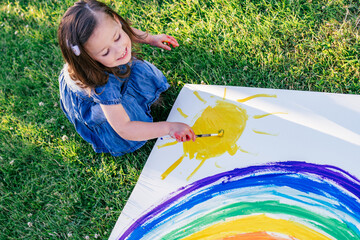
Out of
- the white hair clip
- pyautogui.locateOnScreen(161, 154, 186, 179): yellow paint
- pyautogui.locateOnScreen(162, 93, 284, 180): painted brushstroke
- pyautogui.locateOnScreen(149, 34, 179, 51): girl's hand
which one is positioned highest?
the white hair clip

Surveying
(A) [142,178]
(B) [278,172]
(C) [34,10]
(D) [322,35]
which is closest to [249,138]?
(B) [278,172]

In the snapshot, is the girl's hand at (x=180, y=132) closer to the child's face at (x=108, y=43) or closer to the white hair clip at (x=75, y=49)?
the child's face at (x=108, y=43)

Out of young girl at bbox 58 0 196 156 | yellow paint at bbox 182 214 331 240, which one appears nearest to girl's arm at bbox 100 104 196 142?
young girl at bbox 58 0 196 156

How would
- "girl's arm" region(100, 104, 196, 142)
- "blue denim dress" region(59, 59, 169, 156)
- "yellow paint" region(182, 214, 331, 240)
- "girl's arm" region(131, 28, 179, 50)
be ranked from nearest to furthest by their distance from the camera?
"yellow paint" region(182, 214, 331, 240) < "girl's arm" region(100, 104, 196, 142) < "blue denim dress" region(59, 59, 169, 156) < "girl's arm" region(131, 28, 179, 50)

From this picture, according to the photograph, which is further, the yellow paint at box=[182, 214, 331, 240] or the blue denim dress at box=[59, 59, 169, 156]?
the blue denim dress at box=[59, 59, 169, 156]

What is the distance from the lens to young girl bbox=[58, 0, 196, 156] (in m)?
1.40

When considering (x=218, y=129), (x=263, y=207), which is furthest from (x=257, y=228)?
(x=218, y=129)

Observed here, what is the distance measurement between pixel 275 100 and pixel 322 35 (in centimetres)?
44

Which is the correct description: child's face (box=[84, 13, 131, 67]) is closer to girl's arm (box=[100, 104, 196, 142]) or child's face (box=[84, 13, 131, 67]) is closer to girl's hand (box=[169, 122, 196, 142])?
girl's arm (box=[100, 104, 196, 142])

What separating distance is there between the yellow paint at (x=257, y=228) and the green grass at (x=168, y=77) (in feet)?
1.62

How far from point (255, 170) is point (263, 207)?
15 centimetres

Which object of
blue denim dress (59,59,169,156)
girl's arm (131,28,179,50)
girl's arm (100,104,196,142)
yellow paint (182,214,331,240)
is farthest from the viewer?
girl's arm (131,28,179,50)

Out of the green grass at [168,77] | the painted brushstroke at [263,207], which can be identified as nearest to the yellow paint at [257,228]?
the painted brushstroke at [263,207]

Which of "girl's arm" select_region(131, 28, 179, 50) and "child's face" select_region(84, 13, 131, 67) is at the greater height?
"child's face" select_region(84, 13, 131, 67)
